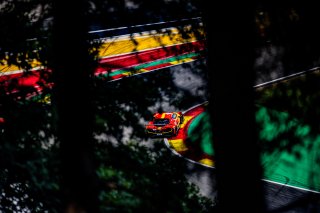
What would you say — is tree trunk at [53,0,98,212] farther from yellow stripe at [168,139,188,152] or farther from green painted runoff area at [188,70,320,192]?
yellow stripe at [168,139,188,152]

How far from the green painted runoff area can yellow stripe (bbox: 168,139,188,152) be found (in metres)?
0.49

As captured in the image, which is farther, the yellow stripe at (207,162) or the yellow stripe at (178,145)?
the yellow stripe at (178,145)

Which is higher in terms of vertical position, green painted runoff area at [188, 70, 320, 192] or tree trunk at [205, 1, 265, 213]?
tree trunk at [205, 1, 265, 213]

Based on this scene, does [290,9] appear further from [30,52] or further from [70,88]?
[30,52]

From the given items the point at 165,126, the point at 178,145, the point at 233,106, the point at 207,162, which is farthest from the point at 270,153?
the point at 165,126

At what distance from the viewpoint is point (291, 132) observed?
661cm

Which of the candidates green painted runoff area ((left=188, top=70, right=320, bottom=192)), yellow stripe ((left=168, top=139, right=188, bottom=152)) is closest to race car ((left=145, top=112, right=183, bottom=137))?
yellow stripe ((left=168, top=139, right=188, bottom=152))

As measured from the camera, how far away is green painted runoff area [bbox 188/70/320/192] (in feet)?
21.8

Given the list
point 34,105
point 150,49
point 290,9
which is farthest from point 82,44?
point 150,49

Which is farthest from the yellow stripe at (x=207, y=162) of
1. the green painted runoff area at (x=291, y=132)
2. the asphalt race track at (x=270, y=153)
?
the green painted runoff area at (x=291, y=132)

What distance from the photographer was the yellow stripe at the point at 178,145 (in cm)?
1092

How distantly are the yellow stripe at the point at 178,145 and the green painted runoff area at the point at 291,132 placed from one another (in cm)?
49

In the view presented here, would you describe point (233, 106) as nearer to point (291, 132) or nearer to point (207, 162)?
point (291, 132)

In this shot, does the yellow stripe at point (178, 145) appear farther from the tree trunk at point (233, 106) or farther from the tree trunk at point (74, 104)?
the tree trunk at point (74, 104)
